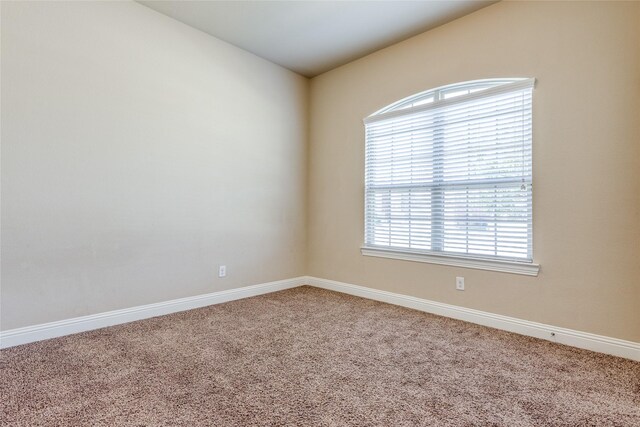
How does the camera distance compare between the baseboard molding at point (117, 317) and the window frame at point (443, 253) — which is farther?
the window frame at point (443, 253)

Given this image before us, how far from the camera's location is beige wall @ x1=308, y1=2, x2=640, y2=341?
7.32ft

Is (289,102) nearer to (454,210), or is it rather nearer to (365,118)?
(365,118)

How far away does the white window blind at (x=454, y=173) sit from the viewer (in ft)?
8.84

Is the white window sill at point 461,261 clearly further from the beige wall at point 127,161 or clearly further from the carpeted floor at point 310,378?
the beige wall at point 127,161

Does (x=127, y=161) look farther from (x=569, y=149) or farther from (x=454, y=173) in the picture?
(x=569, y=149)

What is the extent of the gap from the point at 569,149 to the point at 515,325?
1.43m

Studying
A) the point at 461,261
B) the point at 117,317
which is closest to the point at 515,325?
the point at 461,261

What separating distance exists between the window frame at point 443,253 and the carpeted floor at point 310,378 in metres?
0.54

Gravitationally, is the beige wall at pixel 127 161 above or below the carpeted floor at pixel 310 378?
above

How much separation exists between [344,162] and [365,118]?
567 millimetres

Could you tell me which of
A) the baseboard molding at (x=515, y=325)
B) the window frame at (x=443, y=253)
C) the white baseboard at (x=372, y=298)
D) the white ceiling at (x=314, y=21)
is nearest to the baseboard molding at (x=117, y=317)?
the white baseboard at (x=372, y=298)

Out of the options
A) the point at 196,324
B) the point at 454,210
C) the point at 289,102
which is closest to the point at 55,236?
the point at 196,324

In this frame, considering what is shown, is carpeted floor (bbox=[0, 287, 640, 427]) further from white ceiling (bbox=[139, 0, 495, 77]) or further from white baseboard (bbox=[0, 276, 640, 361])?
white ceiling (bbox=[139, 0, 495, 77])

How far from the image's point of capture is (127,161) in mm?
2846
